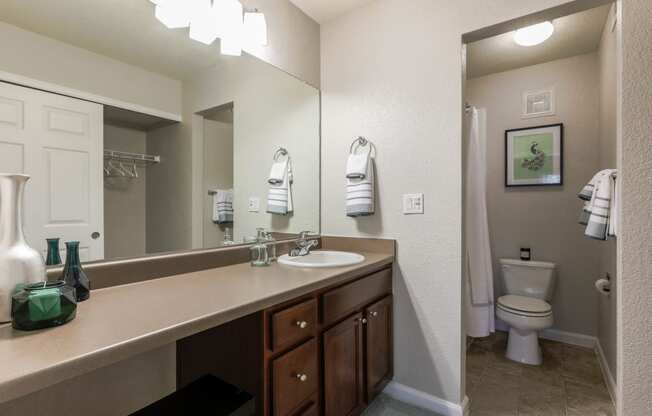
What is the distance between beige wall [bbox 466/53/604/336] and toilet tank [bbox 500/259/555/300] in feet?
0.39

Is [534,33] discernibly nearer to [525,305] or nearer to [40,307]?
[525,305]

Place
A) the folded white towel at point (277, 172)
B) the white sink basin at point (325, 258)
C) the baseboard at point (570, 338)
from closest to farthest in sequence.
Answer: the white sink basin at point (325, 258)
the folded white towel at point (277, 172)
the baseboard at point (570, 338)

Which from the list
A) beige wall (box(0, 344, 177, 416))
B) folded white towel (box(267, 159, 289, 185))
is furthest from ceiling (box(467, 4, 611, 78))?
beige wall (box(0, 344, 177, 416))

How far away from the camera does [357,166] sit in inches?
72.6

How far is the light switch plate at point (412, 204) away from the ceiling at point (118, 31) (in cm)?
126

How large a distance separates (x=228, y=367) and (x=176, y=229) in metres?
0.64

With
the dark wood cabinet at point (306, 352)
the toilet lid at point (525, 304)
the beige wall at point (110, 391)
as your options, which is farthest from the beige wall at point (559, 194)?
the beige wall at point (110, 391)

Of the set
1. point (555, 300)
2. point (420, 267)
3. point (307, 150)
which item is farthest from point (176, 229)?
point (555, 300)

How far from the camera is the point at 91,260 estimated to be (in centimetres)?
110

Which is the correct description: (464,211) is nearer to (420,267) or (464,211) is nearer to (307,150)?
(420,267)

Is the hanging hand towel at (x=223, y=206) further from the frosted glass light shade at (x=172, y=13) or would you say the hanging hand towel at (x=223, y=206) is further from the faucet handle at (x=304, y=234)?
the frosted glass light shade at (x=172, y=13)

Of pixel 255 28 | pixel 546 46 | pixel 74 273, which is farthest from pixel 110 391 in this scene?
pixel 546 46

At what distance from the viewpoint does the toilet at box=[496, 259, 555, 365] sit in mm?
2181

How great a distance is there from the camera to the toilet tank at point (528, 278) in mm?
2523
